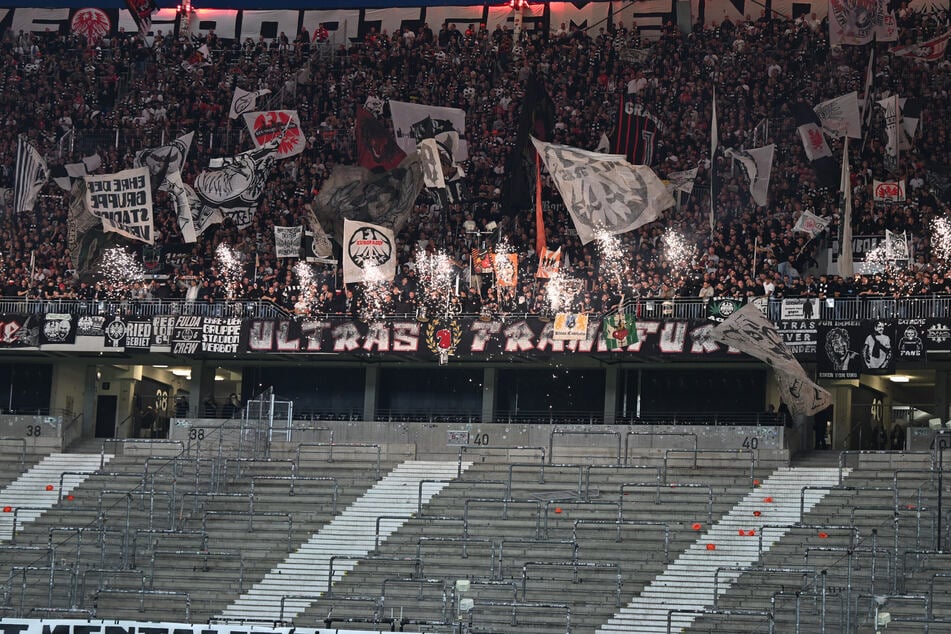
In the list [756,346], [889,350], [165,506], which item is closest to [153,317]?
[165,506]

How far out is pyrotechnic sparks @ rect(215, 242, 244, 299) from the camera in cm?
4755

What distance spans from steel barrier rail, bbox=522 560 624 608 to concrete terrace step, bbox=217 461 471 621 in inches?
160

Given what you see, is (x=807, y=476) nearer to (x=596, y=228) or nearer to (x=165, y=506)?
(x=596, y=228)

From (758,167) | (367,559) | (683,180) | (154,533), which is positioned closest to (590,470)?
(367,559)

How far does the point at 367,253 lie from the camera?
150 ft

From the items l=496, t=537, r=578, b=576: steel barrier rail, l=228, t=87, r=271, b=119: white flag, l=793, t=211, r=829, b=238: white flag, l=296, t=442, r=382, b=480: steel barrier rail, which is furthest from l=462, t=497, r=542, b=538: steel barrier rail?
l=228, t=87, r=271, b=119: white flag

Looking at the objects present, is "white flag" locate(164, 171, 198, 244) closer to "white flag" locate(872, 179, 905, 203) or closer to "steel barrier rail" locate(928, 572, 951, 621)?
"white flag" locate(872, 179, 905, 203)

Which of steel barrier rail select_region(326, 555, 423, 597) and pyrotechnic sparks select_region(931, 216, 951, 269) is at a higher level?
pyrotechnic sparks select_region(931, 216, 951, 269)

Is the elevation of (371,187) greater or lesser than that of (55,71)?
lesser

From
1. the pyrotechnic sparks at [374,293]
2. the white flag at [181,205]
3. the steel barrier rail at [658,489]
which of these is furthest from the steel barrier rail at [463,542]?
the white flag at [181,205]

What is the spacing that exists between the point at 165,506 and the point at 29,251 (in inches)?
608

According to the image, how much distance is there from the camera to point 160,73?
56.6 meters

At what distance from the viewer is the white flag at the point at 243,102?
54469mm

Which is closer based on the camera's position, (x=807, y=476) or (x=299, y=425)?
(x=807, y=476)
